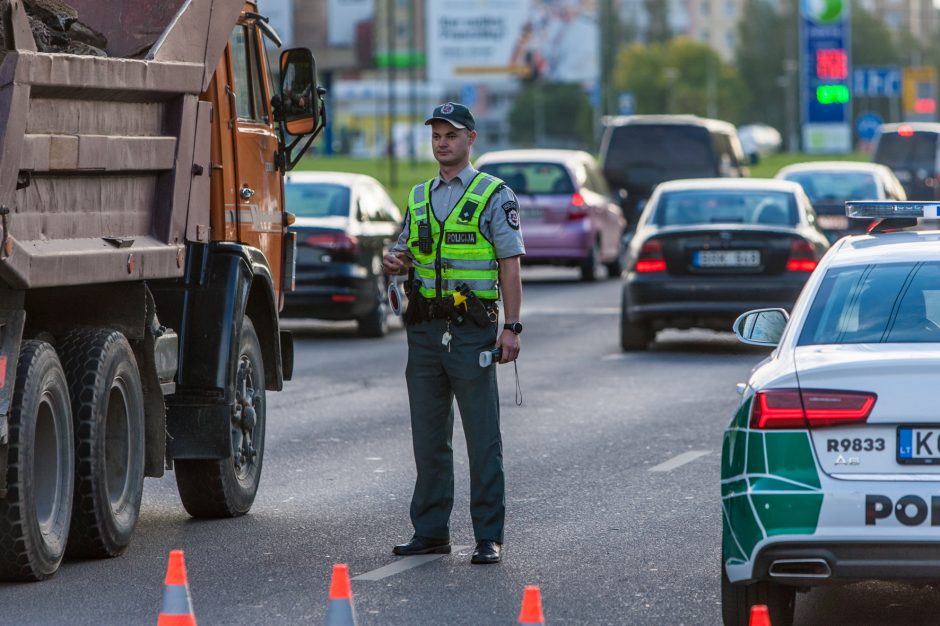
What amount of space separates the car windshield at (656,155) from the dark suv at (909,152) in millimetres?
7948

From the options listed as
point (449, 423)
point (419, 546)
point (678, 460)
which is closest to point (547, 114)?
point (678, 460)

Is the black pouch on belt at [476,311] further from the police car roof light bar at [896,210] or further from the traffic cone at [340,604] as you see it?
the traffic cone at [340,604]

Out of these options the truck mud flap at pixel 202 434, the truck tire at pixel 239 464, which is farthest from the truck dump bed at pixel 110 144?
the truck tire at pixel 239 464

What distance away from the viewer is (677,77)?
520 ft

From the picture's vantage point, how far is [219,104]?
31.3 feet

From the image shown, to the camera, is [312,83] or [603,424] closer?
[312,83]

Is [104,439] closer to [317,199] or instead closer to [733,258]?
[733,258]

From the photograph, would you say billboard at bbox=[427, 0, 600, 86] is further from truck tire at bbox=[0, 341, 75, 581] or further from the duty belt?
truck tire at bbox=[0, 341, 75, 581]

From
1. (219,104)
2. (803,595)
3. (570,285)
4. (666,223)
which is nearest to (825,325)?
(803,595)

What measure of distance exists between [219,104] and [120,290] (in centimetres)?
120

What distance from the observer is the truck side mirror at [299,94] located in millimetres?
10484

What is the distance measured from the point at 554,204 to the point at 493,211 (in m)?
20.6

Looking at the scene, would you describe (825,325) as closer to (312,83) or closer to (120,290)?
(120,290)

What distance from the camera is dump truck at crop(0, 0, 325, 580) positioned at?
760 centimetres
